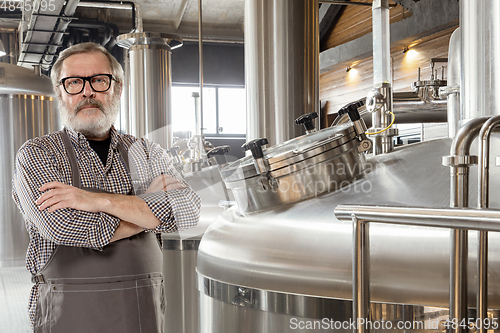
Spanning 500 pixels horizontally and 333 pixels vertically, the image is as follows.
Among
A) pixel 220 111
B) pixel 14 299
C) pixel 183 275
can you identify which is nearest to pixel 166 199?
pixel 183 275

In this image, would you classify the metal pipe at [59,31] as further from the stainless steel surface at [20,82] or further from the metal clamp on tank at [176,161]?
the metal clamp on tank at [176,161]

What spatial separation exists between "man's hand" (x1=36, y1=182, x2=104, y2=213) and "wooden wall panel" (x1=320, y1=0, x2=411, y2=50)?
245 inches

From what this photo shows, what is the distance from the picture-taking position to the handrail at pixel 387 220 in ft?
2.31

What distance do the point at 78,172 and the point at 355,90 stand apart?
684 centimetres

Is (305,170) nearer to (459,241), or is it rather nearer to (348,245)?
(348,245)

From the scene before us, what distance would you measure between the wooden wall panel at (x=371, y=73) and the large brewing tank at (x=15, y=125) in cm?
439

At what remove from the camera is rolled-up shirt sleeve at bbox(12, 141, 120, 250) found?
123cm

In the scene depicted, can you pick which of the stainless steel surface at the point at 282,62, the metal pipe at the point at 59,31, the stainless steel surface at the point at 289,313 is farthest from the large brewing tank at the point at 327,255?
the metal pipe at the point at 59,31

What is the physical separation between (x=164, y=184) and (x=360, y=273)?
28.2 inches

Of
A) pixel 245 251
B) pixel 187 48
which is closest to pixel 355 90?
pixel 187 48

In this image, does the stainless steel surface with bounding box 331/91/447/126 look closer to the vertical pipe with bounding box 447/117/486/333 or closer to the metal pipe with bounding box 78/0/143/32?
the vertical pipe with bounding box 447/117/486/333

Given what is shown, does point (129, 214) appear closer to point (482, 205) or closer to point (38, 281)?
point (38, 281)

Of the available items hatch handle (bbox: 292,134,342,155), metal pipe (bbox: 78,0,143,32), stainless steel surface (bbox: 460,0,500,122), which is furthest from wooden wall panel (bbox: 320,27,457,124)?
hatch handle (bbox: 292,134,342,155)

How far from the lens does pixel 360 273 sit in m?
0.88
